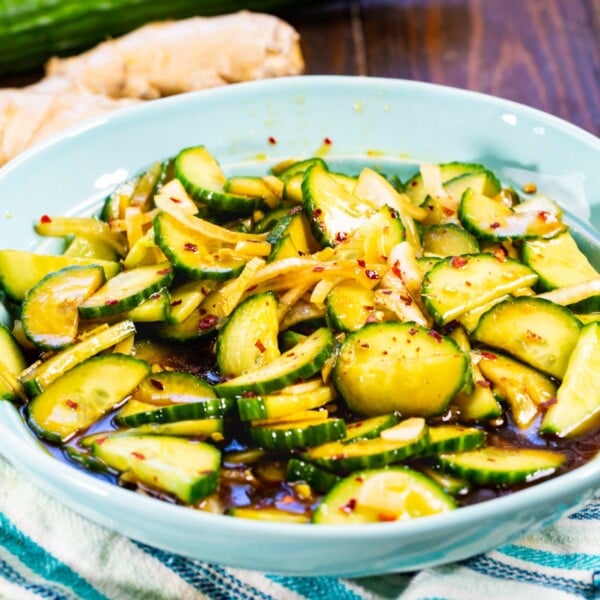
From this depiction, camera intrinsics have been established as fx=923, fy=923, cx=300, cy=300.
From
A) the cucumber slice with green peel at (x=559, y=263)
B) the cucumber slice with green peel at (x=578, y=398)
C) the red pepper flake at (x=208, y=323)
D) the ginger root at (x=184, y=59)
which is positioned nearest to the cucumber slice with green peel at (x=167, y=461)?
the red pepper flake at (x=208, y=323)

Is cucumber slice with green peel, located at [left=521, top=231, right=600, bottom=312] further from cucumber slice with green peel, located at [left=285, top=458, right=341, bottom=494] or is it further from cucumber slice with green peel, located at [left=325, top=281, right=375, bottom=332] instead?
cucumber slice with green peel, located at [left=285, top=458, right=341, bottom=494]

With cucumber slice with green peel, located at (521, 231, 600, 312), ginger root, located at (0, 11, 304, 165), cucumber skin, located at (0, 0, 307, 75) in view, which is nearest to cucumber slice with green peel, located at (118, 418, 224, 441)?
cucumber slice with green peel, located at (521, 231, 600, 312)

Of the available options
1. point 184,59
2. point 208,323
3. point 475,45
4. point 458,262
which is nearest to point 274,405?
point 208,323

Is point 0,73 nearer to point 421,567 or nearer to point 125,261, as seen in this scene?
point 125,261

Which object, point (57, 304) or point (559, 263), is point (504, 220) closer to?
point (559, 263)

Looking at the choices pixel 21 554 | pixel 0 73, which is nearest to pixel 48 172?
pixel 21 554

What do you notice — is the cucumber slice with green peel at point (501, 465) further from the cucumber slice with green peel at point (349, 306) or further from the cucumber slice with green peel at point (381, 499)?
the cucumber slice with green peel at point (349, 306)
